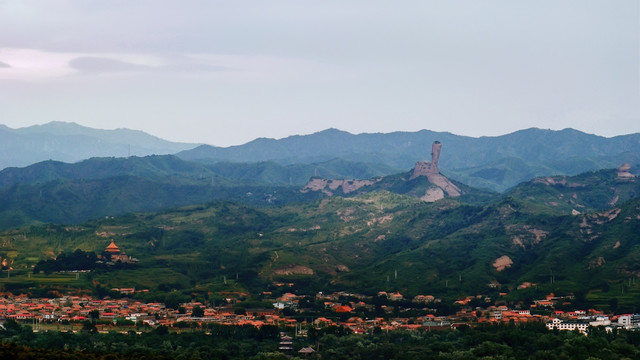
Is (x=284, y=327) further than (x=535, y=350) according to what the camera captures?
Yes

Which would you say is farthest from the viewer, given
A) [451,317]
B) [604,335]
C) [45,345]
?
[451,317]

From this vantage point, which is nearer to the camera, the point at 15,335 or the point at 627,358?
the point at 627,358

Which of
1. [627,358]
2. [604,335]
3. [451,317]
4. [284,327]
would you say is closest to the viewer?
[627,358]

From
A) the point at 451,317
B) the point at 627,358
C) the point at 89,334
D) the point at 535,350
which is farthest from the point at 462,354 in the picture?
the point at 89,334

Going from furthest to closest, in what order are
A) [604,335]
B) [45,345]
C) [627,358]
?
[604,335] → [45,345] → [627,358]

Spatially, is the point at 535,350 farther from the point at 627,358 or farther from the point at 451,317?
the point at 451,317

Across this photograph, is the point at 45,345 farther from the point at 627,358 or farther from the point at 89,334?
the point at 627,358

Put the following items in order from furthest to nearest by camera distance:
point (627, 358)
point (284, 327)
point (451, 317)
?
point (451, 317) < point (284, 327) < point (627, 358)

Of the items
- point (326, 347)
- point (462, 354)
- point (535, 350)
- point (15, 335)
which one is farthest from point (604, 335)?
point (15, 335)

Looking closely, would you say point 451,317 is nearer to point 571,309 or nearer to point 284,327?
point 571,309
